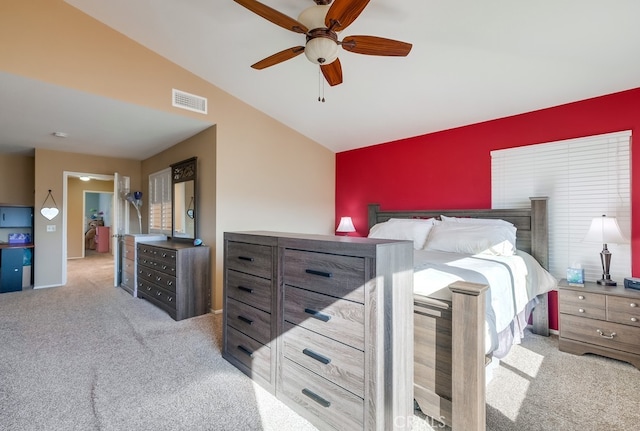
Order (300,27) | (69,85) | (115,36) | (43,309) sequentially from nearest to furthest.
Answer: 1. (300,27)
2. (69,85)
3. (115,36)
4. (43,309)

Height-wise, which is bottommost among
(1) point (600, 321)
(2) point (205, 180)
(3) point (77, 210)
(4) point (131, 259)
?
(1) point (600, 321)

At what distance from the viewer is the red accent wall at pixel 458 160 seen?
2854mm

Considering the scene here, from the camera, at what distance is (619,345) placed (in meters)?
2.50

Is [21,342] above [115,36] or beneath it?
beneath

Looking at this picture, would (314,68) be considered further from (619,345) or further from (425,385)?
(619,345)

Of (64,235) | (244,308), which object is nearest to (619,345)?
(244,308)

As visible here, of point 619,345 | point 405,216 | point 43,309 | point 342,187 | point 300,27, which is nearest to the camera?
point 300,27

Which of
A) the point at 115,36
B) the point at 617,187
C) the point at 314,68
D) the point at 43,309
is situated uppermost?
the point at 115,36

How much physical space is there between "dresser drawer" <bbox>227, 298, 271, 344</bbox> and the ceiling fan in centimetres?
188

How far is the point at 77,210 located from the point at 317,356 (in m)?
9.73

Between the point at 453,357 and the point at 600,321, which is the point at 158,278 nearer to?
the point at 453,357

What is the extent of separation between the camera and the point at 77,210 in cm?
848

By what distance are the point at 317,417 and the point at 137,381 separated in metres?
1.42

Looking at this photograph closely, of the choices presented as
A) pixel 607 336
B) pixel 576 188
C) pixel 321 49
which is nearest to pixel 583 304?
pixel 607 336
